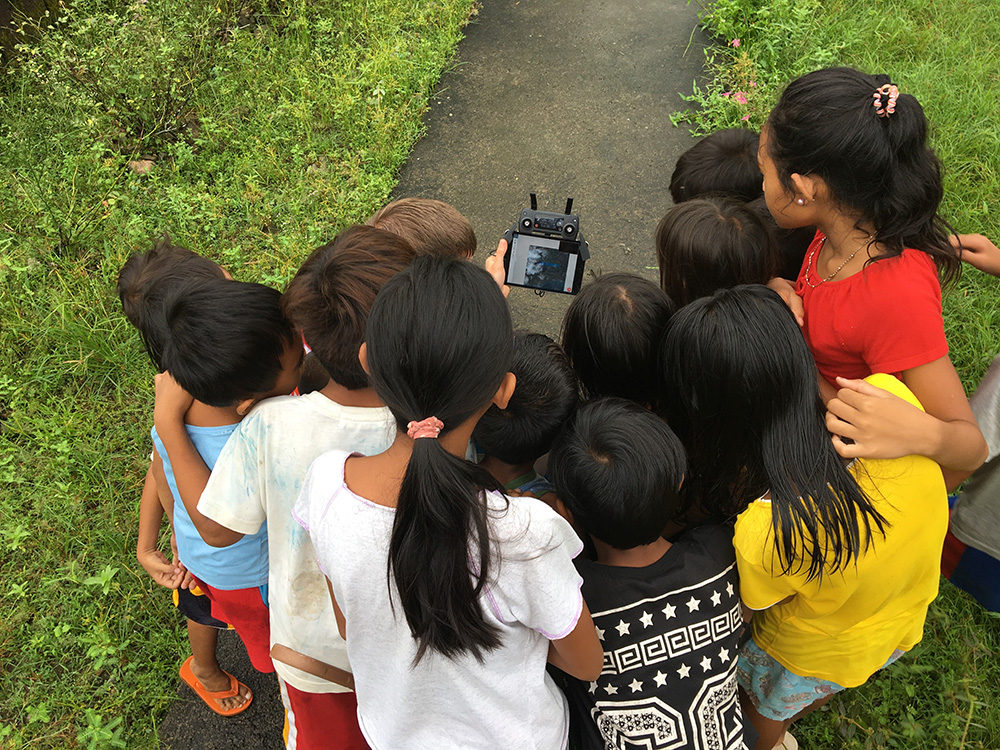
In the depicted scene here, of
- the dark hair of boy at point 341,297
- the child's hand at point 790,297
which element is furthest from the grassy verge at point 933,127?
the dark hair of boy at point 341,297

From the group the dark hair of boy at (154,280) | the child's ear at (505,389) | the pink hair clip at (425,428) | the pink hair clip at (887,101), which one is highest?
the pink hair clip at (887,101)

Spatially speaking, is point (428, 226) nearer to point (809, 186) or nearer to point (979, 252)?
point (809, 186)

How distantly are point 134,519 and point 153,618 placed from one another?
1.36 feet

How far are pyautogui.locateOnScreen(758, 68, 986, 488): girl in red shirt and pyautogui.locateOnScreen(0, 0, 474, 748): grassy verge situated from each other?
216cm

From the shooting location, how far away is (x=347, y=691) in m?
1.62

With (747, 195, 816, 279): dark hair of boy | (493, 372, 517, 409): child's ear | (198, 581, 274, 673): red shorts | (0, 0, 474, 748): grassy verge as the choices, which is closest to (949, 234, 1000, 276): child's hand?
(747, 195, 816, 279): dark hair of boy

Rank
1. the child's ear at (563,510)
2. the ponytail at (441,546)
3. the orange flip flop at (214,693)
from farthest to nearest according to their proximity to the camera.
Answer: the orange flip flop at (214,693)
the child's ear at (563,510)
the ponytail at (441,546)

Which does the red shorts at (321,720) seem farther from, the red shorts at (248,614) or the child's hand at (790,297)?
the child's hand at (790,297)

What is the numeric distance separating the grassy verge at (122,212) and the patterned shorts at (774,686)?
173 cm

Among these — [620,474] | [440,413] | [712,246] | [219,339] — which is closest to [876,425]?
[620,474]

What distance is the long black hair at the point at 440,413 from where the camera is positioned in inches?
42.3

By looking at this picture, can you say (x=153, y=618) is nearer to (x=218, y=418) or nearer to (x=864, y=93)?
(x=218, y=418)

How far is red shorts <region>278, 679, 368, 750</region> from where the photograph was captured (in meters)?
1.63

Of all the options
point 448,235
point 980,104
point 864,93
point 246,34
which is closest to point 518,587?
point 448,235
